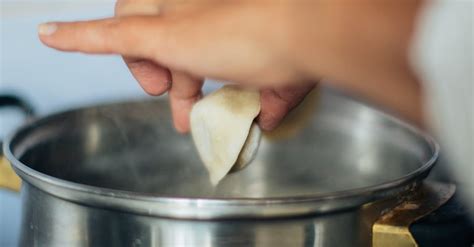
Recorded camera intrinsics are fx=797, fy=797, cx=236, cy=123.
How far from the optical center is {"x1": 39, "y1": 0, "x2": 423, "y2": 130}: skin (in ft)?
1.11

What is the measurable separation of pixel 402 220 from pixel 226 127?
5.2 inches

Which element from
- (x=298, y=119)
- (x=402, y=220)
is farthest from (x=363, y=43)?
(x=298, y=119)

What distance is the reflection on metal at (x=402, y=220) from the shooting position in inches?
17.3

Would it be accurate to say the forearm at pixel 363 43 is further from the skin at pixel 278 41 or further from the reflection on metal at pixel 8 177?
the reflection on metal at pixel 8 177

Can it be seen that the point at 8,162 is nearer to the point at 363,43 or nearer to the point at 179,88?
the point at 179,88

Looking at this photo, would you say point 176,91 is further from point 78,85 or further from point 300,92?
point 78,85

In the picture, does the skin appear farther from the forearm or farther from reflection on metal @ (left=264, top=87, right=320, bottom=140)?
reflection on metal @ (left=264, top=87, right=320, bottom=140)

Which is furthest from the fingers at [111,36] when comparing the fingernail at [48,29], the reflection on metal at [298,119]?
the reflection on metal at [298,119]

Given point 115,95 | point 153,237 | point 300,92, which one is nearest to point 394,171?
point 300,92

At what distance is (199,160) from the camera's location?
0.66 m

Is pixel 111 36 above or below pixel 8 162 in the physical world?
above

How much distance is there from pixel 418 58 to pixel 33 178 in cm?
23

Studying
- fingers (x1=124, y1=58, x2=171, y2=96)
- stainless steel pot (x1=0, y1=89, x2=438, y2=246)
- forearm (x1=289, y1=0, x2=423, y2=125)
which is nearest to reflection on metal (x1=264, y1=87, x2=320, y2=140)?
stainless steel pot (x1=0, y1=89, x2=438, y2=246)

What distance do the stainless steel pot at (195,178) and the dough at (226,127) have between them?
0.13ft
